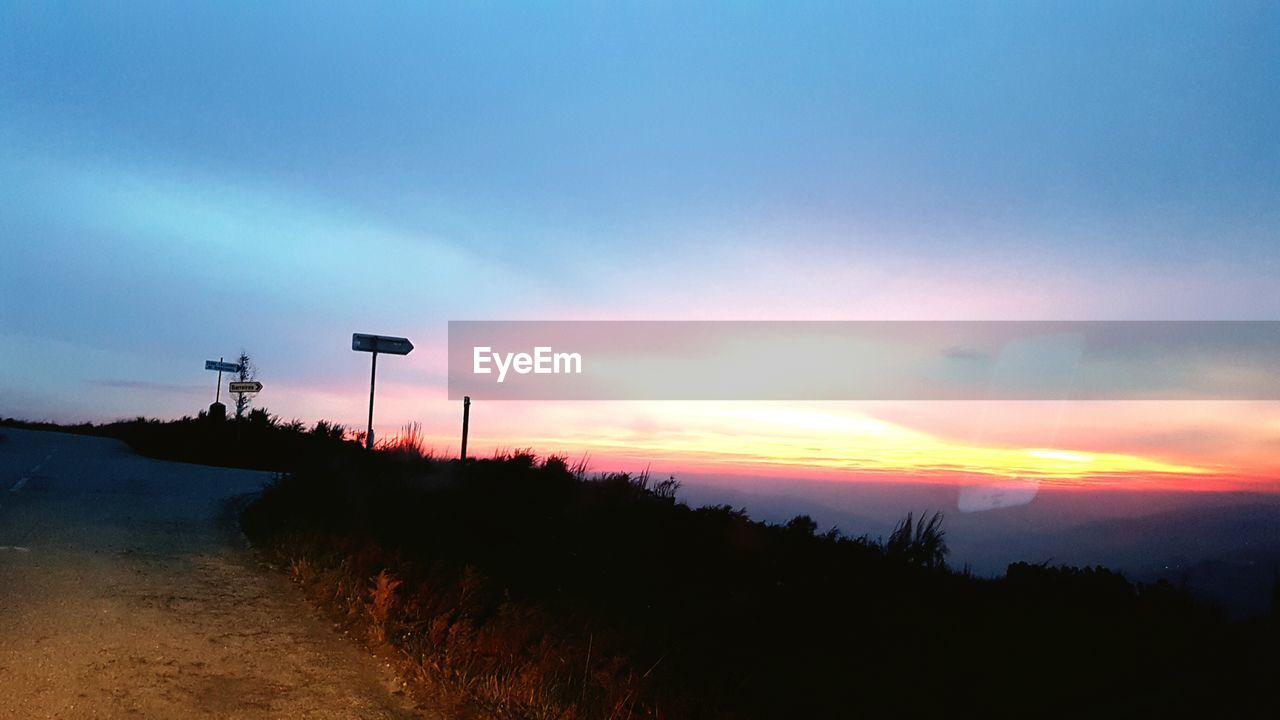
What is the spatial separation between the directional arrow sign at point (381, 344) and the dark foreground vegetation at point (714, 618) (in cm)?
480

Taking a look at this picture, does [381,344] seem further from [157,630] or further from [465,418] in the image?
[157,630]

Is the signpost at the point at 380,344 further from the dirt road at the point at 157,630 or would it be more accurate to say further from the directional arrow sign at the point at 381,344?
the dirt road at the point at 157,630

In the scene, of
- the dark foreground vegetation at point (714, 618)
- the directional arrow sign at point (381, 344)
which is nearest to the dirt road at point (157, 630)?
the dark foreground vegetation at point (714, 618)

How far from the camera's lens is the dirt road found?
19.5 feet

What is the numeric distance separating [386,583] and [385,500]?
4628mm

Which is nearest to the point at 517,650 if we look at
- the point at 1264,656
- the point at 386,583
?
the point at 386,583

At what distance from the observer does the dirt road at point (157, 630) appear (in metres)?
5.95

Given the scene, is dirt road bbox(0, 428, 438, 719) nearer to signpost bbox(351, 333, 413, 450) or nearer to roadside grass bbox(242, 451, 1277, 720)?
roadside grass bbox(242, 451, 1277, 720)

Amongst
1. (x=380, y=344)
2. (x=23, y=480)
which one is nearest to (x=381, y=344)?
(x=380, y=344)

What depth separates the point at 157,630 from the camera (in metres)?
7.33

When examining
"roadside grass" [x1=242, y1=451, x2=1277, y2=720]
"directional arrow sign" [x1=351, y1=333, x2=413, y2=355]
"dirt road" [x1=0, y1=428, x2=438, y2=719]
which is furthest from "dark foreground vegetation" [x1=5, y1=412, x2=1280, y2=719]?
"directional arrow sign" [x1=351, y1=333, x2=413, y2=355]

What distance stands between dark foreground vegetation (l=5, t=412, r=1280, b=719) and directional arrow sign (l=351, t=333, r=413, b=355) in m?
4.80

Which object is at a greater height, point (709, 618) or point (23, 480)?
point (23, 480)

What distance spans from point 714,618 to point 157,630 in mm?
5098
